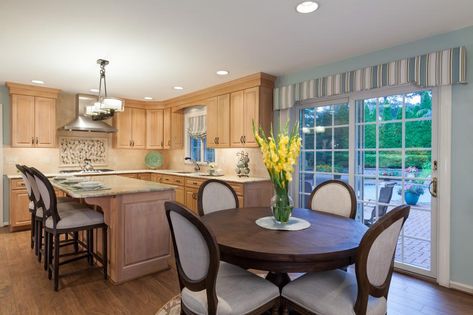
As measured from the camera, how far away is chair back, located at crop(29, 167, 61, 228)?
2635mm

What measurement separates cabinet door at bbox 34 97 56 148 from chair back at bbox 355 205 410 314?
5508 millimetres

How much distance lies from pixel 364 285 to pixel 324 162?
264cm

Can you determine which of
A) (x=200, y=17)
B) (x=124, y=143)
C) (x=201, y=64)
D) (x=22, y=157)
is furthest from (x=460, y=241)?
(x=22, y=157)

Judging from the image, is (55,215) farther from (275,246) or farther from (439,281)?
(439,281)

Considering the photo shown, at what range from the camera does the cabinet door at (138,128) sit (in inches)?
242

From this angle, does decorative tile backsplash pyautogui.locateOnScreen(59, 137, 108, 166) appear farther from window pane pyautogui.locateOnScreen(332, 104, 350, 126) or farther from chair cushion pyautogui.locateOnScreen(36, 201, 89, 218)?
window pane pyautogui.locateOnScreen(332, 104, 350, 126)

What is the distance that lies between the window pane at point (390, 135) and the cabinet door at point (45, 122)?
17.4 ft

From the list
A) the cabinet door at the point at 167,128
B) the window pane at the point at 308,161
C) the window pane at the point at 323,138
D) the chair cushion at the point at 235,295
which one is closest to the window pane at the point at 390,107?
the window pane at the point at 323,138

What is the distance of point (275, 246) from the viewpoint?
61.8 inches

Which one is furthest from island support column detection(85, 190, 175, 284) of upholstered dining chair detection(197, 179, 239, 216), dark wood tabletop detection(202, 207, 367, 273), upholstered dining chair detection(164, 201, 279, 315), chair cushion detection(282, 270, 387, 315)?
chair cushion detection(282, 270, 387, 315)

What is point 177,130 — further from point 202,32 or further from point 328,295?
point 328,295

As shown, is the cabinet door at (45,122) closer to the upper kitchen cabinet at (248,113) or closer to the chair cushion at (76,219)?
the chair cushion at (76,219)

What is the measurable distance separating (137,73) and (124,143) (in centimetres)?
232

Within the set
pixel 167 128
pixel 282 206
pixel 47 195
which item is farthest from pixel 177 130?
pixel 282 206
